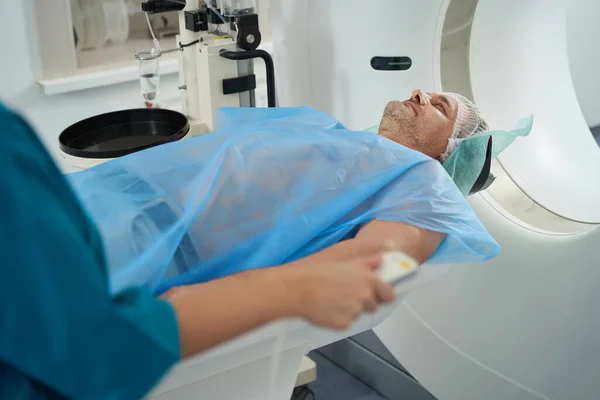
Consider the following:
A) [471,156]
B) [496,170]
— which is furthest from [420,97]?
[496,170]

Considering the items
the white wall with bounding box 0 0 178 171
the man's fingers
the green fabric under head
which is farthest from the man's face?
the white wall with bounding box 0 0 178 171

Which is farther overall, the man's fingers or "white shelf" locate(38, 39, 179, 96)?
"white shelf" locate(38, 39, 179, 96)

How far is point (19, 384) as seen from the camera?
664 millimetres

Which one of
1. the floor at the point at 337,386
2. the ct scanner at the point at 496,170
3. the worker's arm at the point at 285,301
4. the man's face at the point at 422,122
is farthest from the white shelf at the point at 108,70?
the worker's arm at the point at 285,301

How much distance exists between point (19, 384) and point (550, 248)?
136cm

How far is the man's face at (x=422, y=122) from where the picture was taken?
→ 1687mm

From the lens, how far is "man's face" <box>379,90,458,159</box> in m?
1.69

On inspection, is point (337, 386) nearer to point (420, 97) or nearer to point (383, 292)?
point (420, 97)

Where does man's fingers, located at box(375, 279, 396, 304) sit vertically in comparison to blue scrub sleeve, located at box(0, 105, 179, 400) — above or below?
below

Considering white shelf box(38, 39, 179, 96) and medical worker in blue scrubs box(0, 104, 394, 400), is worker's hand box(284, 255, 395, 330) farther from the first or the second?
white shelf box(38, 39, 179, 96)

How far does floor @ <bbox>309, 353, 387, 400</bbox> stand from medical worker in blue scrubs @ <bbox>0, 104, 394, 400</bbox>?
1.58m

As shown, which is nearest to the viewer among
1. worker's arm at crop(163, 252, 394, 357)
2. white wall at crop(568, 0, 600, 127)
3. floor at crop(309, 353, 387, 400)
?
worker's arm at crop(163, 252, 394, 357)

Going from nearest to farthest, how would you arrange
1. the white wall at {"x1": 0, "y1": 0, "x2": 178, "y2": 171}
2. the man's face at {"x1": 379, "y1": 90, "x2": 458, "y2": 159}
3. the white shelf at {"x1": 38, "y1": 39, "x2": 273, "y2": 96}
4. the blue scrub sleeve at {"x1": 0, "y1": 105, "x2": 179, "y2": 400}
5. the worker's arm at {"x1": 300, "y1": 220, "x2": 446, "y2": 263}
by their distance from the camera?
the blue scrub sleeve at {"x1": 0, "y1": 105, "x2": 179, "y2": 400}, the worker's arm at {"x1": 300, "y1": 220, "x2": 446, "y2": 263}, the man's face at {"x1": 379, "y1": 90, "x2": 458, "y2": 159}, the white wall at {"x1": 0, "y1": 0, "x2": 178, "y2": 171}, the white shelf at {"x1": 38, "y1": 39, "x2": 273, "y2": 96}

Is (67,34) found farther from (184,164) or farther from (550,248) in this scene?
(550,248)
